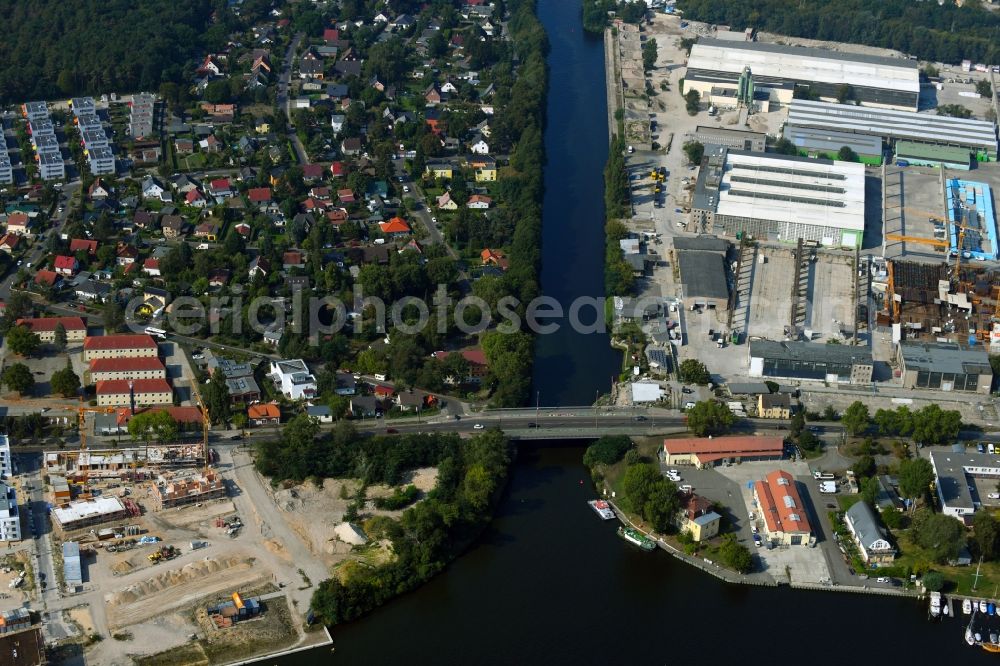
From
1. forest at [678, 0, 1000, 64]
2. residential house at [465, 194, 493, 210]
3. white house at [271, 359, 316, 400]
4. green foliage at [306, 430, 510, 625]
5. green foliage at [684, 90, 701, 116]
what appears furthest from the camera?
forest at [678, 0, 1000, 64]

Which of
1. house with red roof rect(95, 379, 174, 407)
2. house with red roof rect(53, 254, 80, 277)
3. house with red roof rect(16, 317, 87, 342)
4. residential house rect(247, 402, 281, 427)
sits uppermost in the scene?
house with red roof rect(53, 254, 80, 277)

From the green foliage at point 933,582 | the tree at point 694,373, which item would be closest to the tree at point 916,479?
the green foliage at point 933,582

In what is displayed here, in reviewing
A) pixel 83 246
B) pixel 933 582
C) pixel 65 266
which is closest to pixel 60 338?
pixel 65 266

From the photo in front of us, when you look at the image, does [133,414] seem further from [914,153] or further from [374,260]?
[914,153]

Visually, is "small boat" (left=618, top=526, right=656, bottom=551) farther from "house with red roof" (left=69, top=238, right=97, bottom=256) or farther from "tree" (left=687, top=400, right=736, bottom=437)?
"house with red roof" (left=69, top=238, right=97, bottom=256)

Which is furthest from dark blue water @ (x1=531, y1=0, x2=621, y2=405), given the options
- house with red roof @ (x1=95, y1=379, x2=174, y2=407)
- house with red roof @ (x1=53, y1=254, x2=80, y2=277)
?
house with red roof @ (x1=53, y1=254, x2=80, y2=277)

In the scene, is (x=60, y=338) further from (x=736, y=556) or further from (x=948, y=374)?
(x=948, y=374)

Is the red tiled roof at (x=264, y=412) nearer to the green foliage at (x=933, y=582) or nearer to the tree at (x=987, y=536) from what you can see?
the green foliage at (x=933, y=582)
